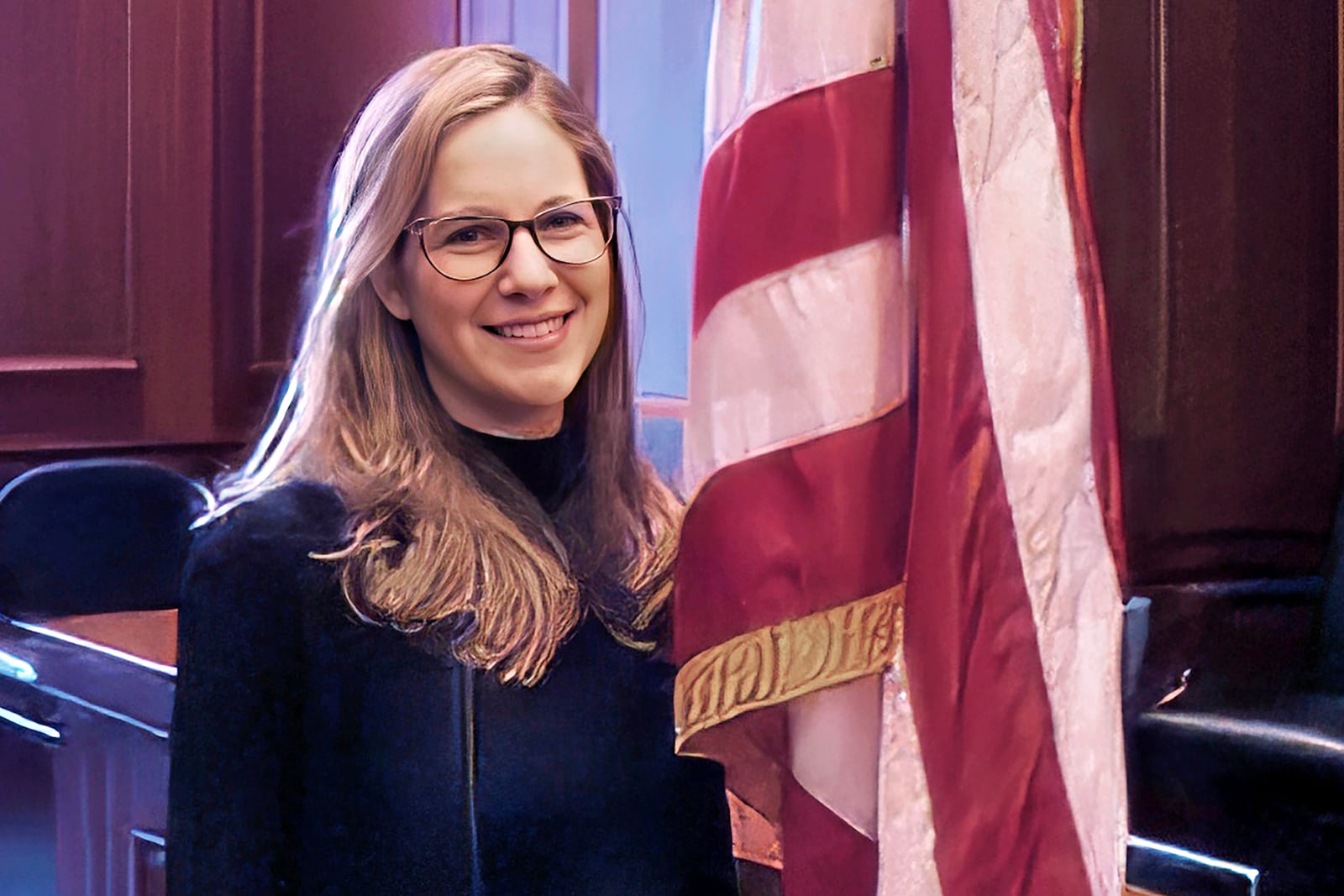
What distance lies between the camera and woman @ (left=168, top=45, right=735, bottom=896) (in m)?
0.88

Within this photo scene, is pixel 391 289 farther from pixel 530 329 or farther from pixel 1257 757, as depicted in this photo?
pixel 1257 757

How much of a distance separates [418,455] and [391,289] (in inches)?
4.6

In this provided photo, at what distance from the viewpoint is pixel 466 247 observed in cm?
91

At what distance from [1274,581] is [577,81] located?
2.69 feet

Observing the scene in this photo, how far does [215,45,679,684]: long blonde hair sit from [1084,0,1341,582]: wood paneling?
1.79 feet

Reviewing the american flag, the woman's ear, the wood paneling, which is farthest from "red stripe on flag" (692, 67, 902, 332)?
the wood paneling

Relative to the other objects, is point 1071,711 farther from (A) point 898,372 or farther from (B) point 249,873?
(B) point 249,873

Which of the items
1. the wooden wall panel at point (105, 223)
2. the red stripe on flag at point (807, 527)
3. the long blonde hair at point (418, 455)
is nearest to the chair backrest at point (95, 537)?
the wooden wall panel at point (105, 223)

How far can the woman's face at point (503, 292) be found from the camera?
90cm

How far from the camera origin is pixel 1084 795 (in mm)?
944

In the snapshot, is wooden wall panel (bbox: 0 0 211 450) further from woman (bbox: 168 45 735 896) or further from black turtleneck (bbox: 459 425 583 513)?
black turtleneck (bbox: 459 425 583 513)

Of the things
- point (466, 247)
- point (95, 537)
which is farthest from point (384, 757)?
point (95, 537)

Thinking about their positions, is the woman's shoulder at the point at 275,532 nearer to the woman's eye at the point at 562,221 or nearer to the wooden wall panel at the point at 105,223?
the woman's eye at the point at 562,221

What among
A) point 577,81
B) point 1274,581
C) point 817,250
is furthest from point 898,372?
point 1274,581
